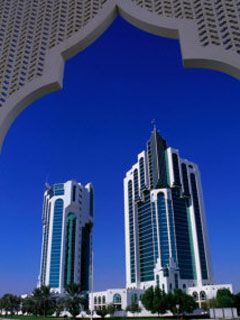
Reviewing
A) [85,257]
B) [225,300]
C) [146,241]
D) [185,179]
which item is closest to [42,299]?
[85,257]

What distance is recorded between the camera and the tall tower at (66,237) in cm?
5053

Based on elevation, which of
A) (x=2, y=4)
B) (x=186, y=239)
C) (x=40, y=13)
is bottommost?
(x=40, y=13)

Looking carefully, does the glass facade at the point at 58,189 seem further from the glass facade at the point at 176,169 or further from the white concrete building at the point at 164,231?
the glass facade at the point at 176,169

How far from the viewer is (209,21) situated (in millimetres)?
4160

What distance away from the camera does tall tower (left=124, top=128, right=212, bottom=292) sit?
48.1 metres

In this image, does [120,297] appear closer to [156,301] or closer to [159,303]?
[156,301]

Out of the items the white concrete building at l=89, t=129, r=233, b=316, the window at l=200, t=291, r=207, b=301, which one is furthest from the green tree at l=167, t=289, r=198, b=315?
the window at l=200, t=291, r=207, b=301

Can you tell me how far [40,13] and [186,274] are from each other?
1883 inches

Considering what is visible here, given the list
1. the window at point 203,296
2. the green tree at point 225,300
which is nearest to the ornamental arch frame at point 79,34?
the green tree at point 225,300

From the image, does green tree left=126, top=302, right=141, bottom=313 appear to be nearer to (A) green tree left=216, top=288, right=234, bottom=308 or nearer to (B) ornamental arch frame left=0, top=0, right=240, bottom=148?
(A) green tree left=216, top=288, right=234, bottom=308

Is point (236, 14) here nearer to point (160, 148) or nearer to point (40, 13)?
point (40, 13)

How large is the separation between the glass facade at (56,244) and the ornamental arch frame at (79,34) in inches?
1922

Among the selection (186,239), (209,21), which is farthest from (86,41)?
(186,239)

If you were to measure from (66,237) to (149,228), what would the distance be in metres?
12.2
